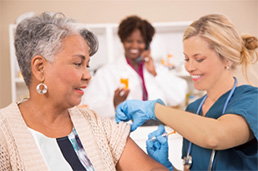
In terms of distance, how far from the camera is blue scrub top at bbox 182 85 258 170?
1.12 m

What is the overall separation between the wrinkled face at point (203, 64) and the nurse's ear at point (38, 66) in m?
0.66

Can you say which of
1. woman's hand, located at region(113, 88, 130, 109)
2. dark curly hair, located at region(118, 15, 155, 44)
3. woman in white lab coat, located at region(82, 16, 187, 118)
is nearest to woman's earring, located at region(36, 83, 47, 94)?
woman's hand, located at region(113, 88, 130, 109)

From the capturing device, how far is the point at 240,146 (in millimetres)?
1225

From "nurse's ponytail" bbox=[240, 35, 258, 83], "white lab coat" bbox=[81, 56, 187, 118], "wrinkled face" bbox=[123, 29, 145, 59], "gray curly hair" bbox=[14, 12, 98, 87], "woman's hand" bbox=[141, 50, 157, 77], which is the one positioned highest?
"gray curly hair" bbox=[14, 12, 98, 87]

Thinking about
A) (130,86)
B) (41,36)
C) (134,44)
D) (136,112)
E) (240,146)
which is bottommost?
(130,86)

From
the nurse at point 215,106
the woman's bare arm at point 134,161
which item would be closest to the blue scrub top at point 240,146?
the nurse at point 215,106

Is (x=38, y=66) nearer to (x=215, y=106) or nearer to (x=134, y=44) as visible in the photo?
(x=215, y=106)

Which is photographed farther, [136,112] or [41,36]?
[136,112]

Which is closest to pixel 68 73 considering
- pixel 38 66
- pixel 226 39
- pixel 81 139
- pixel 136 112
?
pixel 38 66

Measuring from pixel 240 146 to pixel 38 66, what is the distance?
91 cm

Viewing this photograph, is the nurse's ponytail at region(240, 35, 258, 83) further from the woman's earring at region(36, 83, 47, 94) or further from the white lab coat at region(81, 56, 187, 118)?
the white lab coat at region(81, 56, 187, 118)

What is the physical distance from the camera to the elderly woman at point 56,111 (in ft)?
3.47

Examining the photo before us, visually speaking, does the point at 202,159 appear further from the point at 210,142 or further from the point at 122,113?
the point at 122,113

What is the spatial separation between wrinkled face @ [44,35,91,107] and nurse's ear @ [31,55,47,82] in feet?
0.06
